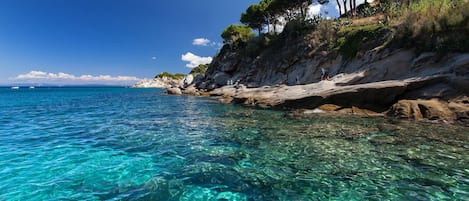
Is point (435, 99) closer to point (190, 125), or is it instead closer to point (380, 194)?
point (380, 194)

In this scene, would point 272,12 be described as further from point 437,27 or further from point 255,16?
point 437,27

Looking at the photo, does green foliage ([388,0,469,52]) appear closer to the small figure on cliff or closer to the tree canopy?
the small figure on cliff

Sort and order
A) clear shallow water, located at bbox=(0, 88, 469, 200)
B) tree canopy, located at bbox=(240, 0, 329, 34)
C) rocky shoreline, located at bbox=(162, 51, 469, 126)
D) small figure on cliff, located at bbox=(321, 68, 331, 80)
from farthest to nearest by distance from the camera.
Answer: tree canopy, located at bbox=(240, 0, 329, 34) < small figure on cliff, located at bbox=(321, 68, 331, 80) < rocky shoreline, located at bbox=(162, 51, 469, 126) < clear shallow water, located at bbox=(0, 88, 469, 200)

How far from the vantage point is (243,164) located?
766 cm

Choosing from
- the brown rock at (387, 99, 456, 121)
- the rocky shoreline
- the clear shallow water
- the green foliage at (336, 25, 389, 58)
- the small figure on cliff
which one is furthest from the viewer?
the small figure on cliff

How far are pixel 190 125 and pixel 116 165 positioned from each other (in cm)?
726

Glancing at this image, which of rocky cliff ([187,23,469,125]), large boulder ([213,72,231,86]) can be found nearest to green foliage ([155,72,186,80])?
large boulder ([213,72,231,86])

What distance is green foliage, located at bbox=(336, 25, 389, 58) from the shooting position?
26491mm

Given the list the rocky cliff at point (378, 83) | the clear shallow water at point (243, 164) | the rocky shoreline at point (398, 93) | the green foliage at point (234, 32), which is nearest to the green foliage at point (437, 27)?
the rocky cliff at point (378, 83)

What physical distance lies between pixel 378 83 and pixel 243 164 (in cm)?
1378

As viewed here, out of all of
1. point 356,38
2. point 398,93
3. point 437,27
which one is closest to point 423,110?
point 398,93

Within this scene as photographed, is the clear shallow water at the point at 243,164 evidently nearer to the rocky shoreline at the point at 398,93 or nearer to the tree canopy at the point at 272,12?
the rocky shoreline at the point at 398,93

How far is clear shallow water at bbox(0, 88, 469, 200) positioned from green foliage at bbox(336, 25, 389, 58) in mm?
16953

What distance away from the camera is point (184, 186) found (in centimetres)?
617
